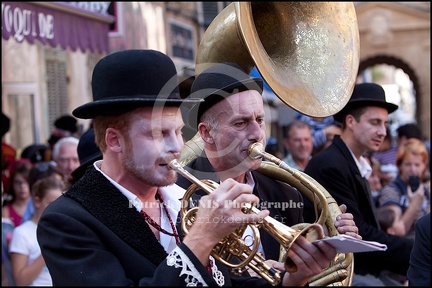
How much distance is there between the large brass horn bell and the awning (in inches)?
147

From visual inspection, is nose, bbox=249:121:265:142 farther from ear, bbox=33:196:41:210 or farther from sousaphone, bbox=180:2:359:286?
ear, bbox=33:196:41:210

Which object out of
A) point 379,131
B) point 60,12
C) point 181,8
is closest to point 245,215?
point 379,131

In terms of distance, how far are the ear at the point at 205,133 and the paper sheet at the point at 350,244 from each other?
1.29 m

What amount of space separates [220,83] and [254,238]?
1059 millimetres

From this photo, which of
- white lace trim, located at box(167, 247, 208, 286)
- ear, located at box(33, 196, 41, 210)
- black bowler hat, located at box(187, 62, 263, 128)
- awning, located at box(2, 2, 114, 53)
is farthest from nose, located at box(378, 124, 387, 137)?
awning, located at box(2, 2, 114, 53)

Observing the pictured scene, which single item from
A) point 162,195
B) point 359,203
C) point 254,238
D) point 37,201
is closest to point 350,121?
point 359,203

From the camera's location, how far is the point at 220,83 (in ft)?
11.9

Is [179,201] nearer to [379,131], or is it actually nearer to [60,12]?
[379,131]

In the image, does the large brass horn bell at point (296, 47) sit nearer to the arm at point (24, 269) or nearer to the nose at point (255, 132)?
the nose at point (255, 132)

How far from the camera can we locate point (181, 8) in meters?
19.0

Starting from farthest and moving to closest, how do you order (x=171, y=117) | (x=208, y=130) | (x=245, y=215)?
1. (x=208, y=130)
2. (x=171, y=117)
3. (x=245, y=215)

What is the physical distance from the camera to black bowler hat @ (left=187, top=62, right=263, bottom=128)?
3609mm

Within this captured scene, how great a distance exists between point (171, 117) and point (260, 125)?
88cm

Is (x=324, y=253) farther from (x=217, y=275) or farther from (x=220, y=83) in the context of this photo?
(x=220, y=83)
